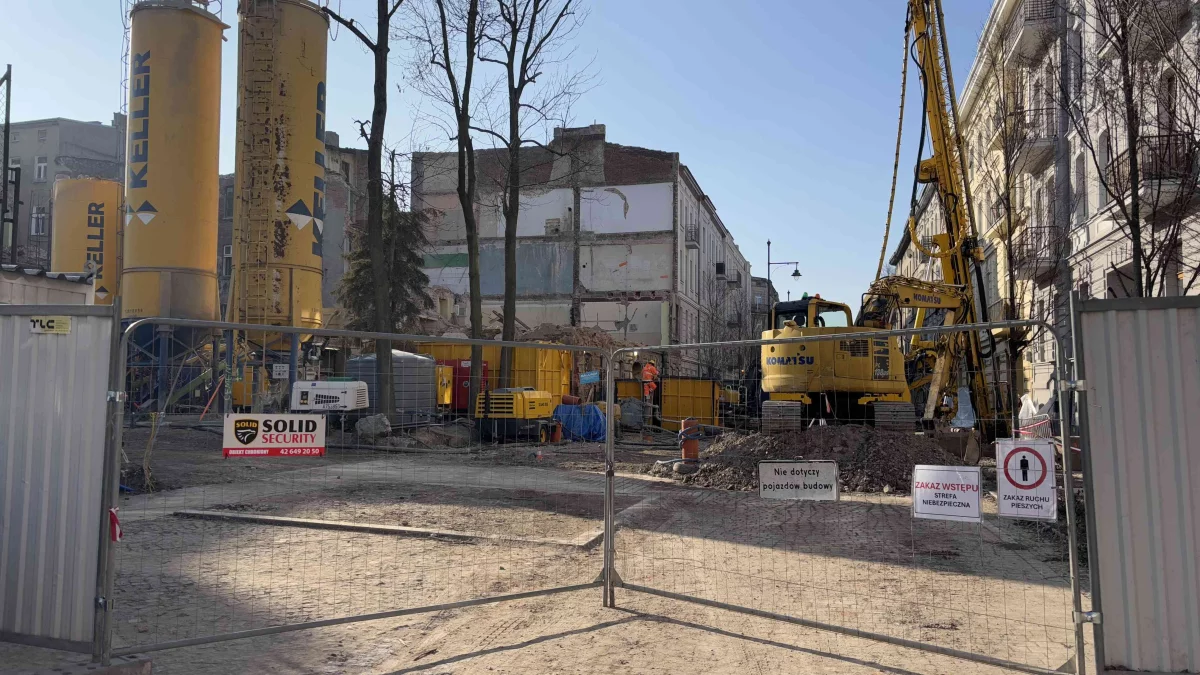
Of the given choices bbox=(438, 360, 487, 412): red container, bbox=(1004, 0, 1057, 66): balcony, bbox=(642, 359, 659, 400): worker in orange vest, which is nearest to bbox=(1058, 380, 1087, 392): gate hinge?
bbox=(438, 360, 487, 412): red container

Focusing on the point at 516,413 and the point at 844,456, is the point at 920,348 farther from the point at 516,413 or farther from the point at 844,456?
the point at 516,413

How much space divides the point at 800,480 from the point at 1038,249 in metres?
18.0

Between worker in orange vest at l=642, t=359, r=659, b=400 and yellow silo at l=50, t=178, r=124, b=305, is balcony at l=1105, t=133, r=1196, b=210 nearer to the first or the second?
worker in orange vest at l=642, t=359, r=659, b=400

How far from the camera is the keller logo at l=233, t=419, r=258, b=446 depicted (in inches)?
212

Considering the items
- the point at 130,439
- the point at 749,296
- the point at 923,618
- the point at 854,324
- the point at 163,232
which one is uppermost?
the point at 749,296

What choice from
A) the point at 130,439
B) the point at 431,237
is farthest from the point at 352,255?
the point at 130,439

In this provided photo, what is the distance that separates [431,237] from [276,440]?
5086 centimetres

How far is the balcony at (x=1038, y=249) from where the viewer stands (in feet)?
67.8

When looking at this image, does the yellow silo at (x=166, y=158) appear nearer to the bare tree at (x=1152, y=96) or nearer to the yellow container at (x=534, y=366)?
the yellow container at (x=534, y=366)

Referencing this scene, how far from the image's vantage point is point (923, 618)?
6.05m

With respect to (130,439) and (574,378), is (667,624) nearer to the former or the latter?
(130,439)

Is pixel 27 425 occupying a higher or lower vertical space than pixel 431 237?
lower

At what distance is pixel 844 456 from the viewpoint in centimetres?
1373

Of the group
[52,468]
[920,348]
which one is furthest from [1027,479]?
[920,348]
